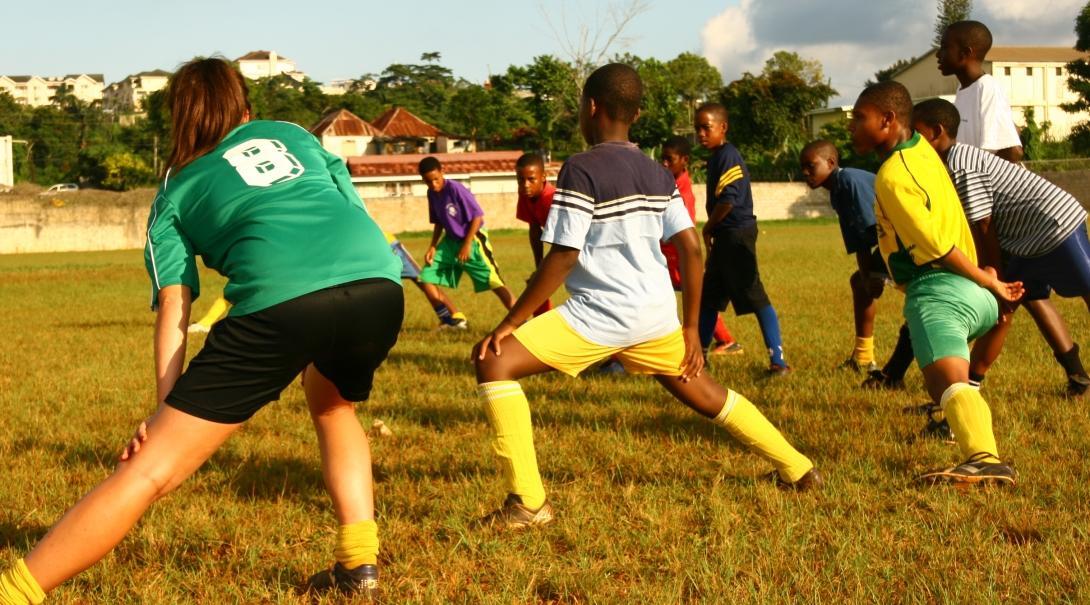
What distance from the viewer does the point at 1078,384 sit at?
6.45 metres

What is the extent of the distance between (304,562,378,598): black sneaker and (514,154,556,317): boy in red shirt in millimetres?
4415

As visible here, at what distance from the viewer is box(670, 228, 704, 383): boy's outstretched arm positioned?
4.39m

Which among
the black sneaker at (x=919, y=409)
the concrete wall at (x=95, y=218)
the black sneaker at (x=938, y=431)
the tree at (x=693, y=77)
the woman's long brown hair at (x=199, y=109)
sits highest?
the tree at (x=693, y=77)

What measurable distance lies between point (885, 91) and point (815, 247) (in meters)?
21.2

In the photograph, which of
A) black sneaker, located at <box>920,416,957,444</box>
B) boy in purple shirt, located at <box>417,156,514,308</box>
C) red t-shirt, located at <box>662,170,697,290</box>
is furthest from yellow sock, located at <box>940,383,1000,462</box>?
boy in purple shirt, located at <box>417,156,514,308</box>

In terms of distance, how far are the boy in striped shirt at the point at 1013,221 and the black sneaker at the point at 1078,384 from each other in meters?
0.16

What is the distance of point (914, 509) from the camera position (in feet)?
14.1

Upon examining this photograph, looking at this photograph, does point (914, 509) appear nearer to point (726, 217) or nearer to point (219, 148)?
point (219, 148)

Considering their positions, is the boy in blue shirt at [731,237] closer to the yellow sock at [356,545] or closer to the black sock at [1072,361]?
the black sock at [1072,361]

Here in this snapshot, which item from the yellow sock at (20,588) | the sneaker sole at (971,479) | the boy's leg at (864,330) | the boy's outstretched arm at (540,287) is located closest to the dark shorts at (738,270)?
the boy's leg at (864,330)

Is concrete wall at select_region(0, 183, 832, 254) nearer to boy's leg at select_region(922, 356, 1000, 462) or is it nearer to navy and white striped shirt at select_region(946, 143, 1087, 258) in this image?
navy and white striped shirt at select_region(946, 143, 1087, 258)

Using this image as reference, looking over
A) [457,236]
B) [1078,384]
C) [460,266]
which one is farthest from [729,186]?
[460,266]

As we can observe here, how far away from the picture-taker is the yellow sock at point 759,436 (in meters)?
4.57

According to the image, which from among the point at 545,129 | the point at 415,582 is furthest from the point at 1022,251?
the point at 545,129
